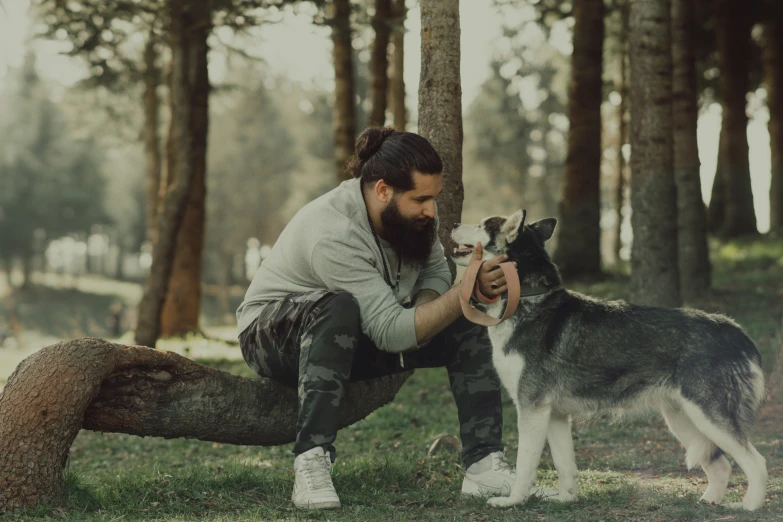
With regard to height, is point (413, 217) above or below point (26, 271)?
above

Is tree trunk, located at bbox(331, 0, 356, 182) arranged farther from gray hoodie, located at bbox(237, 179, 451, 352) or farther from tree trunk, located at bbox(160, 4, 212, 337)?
gray hoodie, located at bbox(237, 179, 451, 352)

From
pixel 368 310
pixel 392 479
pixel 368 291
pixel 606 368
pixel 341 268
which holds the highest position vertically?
pixel 341 268

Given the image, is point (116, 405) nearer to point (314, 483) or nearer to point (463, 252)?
point (314, 483)

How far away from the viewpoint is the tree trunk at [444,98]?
6781mm

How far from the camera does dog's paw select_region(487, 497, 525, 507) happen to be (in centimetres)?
486

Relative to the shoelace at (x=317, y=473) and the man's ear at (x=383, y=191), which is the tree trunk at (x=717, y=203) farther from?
the shoelace at (x=317, y=473)

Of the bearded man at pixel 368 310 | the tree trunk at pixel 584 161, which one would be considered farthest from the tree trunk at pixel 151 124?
the bearded man at pixel 368 310

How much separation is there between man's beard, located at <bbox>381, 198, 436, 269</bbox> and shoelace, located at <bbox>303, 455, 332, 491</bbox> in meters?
1.43

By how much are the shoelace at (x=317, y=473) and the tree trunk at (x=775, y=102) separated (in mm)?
19348

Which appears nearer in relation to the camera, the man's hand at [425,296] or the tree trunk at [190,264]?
the man's hand at [425,296]

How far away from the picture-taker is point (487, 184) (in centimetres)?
4338

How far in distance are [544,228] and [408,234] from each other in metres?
0.87

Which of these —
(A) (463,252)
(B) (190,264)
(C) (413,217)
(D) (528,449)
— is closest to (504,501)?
(D) (528,449)

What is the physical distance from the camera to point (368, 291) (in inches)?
194
